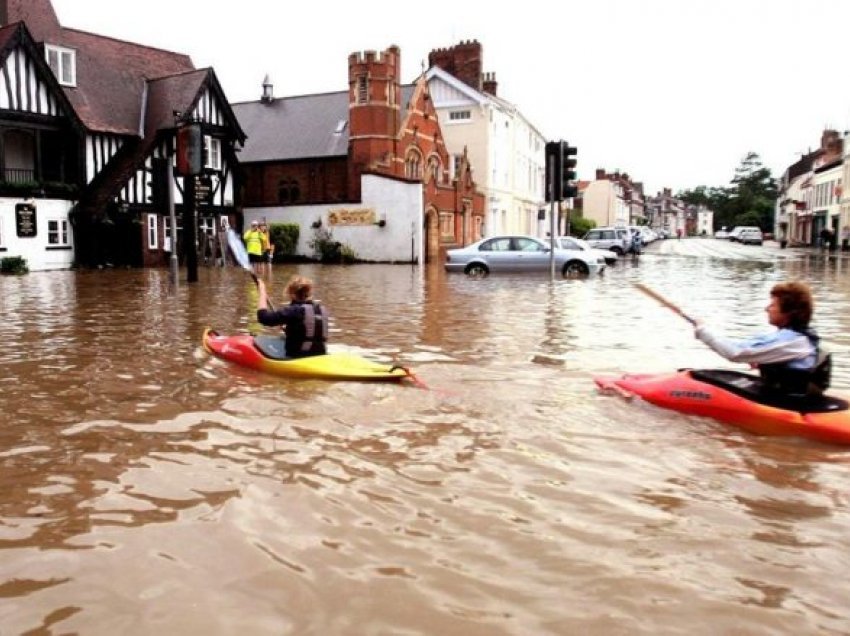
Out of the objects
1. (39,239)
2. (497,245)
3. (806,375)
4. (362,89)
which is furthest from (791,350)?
(362,89)

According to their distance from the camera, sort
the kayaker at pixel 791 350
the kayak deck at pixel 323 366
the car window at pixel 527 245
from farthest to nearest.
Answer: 1. the car window at pixel 527 245
2. the kayak deck at pixel 323 366
3. the kayaker at pixel 791 350

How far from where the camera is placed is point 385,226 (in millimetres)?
37156

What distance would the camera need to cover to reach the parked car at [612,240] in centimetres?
3912

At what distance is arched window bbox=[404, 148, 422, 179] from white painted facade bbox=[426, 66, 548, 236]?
15.6 ft

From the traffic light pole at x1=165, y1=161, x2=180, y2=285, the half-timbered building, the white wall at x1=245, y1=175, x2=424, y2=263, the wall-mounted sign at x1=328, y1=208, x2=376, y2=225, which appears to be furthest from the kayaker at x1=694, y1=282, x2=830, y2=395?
the wall-mounted sign at x1=328, y1=208, x2=376, y2=225

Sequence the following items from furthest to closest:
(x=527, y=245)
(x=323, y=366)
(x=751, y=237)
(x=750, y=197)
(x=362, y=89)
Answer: (x=750, y=197) < (x=751, y=237) < (x=362, y=89) < (x=527, y=245) < (x=323, y=366)

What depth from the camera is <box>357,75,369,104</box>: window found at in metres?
37.2

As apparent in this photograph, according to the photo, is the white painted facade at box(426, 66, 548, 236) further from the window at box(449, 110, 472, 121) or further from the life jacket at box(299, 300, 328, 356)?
the life jacket at box(299, 300, 328, 356)

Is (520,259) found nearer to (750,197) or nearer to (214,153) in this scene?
(214,153)

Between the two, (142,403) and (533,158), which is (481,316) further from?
(533,158)

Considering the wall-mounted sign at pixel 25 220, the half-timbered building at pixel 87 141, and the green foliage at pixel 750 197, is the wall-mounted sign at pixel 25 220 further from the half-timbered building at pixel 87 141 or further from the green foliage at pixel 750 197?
the green foliage at pixel 750 197

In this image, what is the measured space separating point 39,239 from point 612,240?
2583cm

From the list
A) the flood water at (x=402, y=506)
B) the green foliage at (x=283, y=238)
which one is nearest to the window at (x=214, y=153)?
the green foliage at (x=283, y=238)

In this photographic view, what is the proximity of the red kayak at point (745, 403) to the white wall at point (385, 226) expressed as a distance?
2885 centimetres
